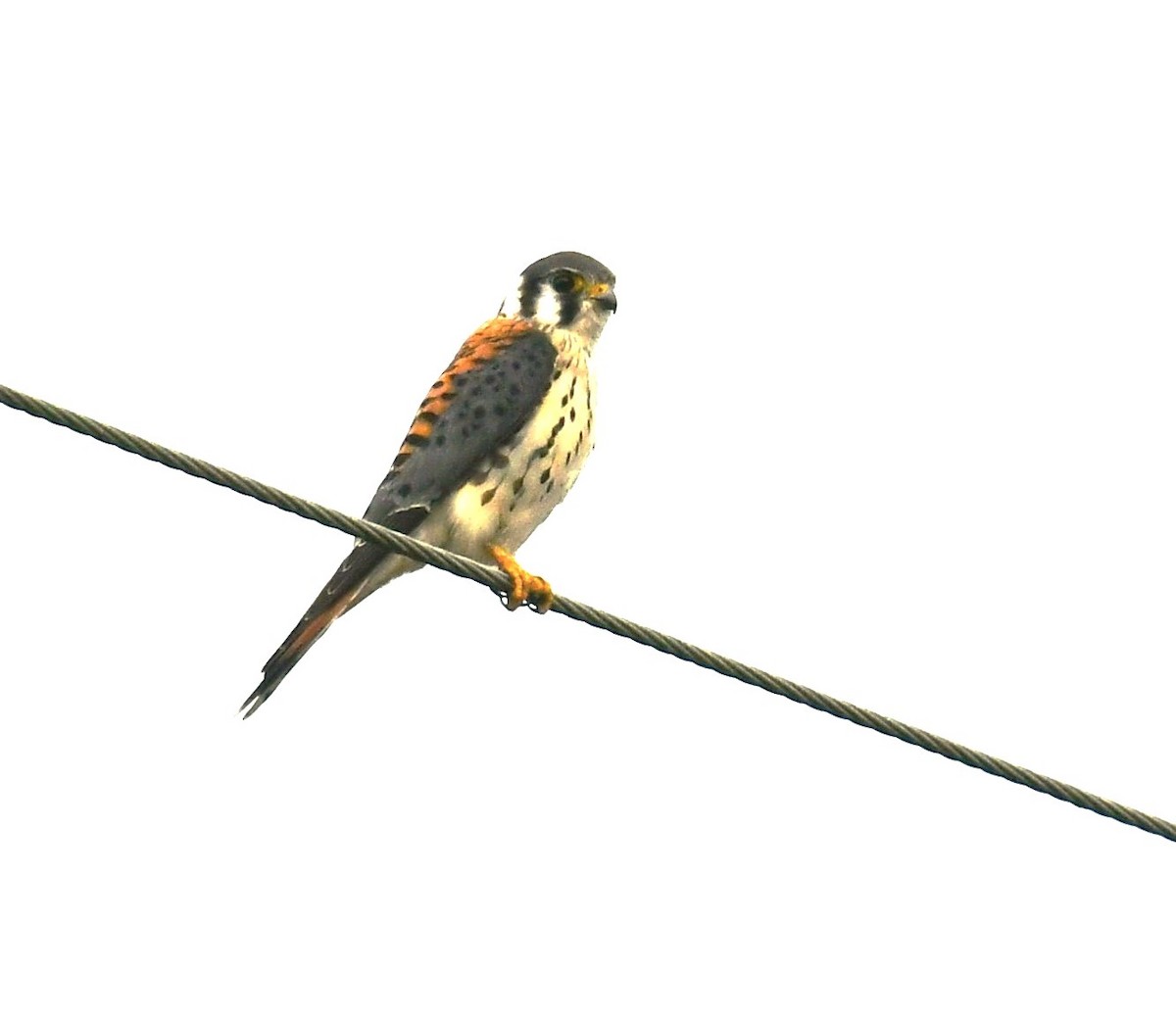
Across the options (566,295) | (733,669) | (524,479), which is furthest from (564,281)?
(733,669)

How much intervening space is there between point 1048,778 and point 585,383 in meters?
2.48

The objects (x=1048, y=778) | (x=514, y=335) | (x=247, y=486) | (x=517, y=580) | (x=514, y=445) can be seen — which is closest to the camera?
(x=247, y=486)

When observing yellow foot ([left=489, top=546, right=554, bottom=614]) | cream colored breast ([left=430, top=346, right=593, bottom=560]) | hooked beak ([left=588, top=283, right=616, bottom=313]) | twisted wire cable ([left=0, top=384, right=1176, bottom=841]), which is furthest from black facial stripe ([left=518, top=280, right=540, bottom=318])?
twisted wire cable ([left=0, top=384, right=1176, bottom=841])

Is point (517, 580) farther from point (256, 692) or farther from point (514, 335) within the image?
point (514, 335)

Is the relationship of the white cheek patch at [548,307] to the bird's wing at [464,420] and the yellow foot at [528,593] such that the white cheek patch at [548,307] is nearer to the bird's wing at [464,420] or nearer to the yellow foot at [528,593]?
the bird's wing at [464,420]

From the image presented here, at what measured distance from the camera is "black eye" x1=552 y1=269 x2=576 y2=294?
289 inches

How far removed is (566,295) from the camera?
732 cm

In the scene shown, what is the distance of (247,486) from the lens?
14.8ft

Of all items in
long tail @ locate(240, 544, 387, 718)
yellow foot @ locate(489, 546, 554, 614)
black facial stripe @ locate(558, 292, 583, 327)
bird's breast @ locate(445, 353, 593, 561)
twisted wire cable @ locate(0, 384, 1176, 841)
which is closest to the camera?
twisted wire cable @ locate(0, 384, 1176, 841)

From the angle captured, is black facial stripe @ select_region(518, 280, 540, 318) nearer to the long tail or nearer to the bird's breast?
the bird's breast

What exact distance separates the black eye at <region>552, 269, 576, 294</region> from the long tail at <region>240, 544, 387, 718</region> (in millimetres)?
1306

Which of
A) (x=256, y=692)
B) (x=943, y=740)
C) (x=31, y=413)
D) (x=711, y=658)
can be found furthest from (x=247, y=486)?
(x=256, y=692)

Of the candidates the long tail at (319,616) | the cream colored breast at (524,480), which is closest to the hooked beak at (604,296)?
the cream colored breast at (524,480)

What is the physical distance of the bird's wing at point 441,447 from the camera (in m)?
6.39
